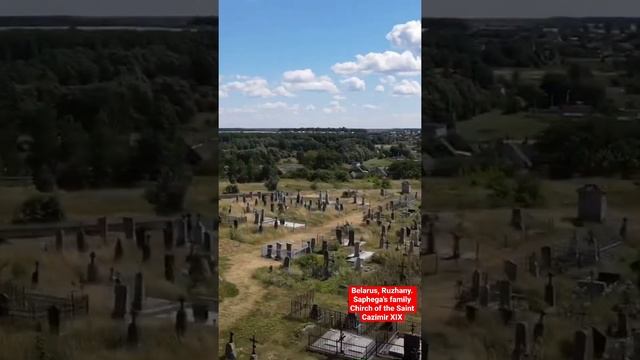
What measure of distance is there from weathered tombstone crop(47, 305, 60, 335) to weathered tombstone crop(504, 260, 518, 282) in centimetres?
328

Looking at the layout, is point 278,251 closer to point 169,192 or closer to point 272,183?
point 272,183

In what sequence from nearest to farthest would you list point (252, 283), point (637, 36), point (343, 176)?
point (637, 36)
point (252, 283)
point (343, 176)

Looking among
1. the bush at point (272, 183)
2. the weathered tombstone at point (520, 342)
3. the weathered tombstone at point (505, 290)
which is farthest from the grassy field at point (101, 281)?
the bush at point (272, 183)

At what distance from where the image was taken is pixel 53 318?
416 cm

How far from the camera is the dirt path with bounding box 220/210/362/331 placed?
10.5 meters

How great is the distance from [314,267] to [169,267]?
26.8 feet

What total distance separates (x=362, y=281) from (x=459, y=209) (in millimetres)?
8057

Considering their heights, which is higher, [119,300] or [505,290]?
[505,290]

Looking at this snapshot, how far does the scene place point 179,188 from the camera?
165 inches

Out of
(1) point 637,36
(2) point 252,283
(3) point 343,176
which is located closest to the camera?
(1) point 637,36

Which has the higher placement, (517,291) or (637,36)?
(637,36)

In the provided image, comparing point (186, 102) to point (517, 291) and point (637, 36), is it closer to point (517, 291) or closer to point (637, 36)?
point (517, 291)

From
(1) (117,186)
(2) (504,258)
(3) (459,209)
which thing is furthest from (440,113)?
(1) (117,186)

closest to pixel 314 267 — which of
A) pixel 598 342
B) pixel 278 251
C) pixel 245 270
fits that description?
pixel 278 251
